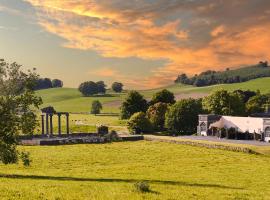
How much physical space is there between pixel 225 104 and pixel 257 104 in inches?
1109

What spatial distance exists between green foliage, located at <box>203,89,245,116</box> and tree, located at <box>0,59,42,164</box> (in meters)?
97.2

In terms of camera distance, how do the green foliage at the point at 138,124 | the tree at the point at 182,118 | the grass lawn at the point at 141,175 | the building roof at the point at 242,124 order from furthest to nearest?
1. the green foliage at the point at 138,124
2. the tree at the point at 182,118
3. the building roof at the point at 242,124
4. the grass lawn at the point at 141,175

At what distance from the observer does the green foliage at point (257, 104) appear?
522 feet

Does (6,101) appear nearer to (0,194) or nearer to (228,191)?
(0,194)

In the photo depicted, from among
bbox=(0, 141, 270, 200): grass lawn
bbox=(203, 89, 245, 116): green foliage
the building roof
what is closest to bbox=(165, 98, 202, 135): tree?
bbox=(203, 89, 245, 116): green foliage

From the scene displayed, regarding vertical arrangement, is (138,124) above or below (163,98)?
below

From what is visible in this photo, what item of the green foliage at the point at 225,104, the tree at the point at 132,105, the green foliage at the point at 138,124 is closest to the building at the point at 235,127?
the green foliage at the point at 225,104

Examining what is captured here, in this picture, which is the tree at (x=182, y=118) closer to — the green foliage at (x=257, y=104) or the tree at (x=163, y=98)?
the tree at (x=163, y=98)

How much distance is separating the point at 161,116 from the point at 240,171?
86015mm

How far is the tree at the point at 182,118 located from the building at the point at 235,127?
17.8 ft

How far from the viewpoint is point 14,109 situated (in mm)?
50969

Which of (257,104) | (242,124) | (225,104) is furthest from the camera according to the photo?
(257,104)

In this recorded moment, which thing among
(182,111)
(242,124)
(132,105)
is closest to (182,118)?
(182,111)

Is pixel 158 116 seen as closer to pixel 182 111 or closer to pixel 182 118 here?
pixel 182 111
